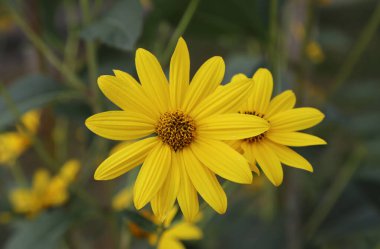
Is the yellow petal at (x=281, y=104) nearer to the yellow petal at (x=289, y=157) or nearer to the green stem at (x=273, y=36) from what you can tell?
the yellow petal at (x=289, y=157)

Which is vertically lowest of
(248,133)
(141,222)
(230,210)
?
(230,210)

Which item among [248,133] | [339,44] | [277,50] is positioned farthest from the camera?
[339,44]

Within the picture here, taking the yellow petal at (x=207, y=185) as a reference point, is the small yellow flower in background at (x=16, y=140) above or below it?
below

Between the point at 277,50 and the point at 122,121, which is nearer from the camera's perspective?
the point at 122,121

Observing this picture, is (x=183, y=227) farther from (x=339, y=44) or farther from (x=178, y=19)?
(x=339, y=44)

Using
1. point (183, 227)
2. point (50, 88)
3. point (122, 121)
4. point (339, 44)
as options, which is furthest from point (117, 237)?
point (339, 44)

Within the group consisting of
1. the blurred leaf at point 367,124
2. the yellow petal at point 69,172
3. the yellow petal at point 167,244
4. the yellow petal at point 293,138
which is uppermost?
the yellow petal at point 293,138

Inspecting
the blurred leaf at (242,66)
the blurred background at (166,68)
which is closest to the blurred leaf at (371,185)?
the blurred background at (166,68)
